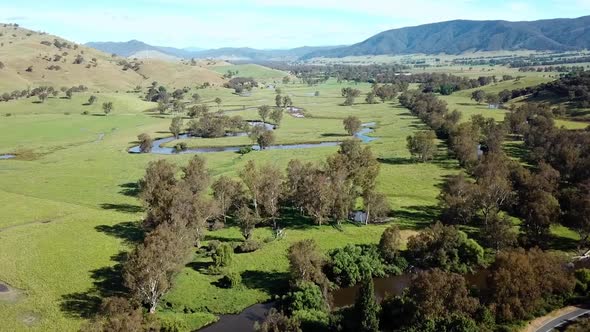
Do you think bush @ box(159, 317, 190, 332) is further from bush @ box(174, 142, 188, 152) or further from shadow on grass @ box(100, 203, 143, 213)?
bush @ box(174, 142, 188, 152)

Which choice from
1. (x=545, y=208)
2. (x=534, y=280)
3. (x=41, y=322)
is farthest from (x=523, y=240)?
(x=41, y=322)

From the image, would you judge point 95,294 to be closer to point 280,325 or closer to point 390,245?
point 280,325

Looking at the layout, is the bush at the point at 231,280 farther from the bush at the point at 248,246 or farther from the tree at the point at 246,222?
the tree at the point at 246,222

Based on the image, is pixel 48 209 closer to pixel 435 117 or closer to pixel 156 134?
pixel 156 134

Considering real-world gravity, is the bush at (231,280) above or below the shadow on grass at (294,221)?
above

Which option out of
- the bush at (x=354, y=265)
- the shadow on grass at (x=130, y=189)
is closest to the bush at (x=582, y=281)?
the bush at (x=354, y=265)

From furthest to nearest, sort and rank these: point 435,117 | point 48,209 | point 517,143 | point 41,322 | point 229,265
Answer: point 435,117 → point 517,143 → point 48,209 → point 229,265 → point 41,322

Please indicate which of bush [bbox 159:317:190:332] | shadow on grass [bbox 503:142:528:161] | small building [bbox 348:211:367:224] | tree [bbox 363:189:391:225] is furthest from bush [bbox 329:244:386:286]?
shadow on grass [bbox 503:142:528:161]
